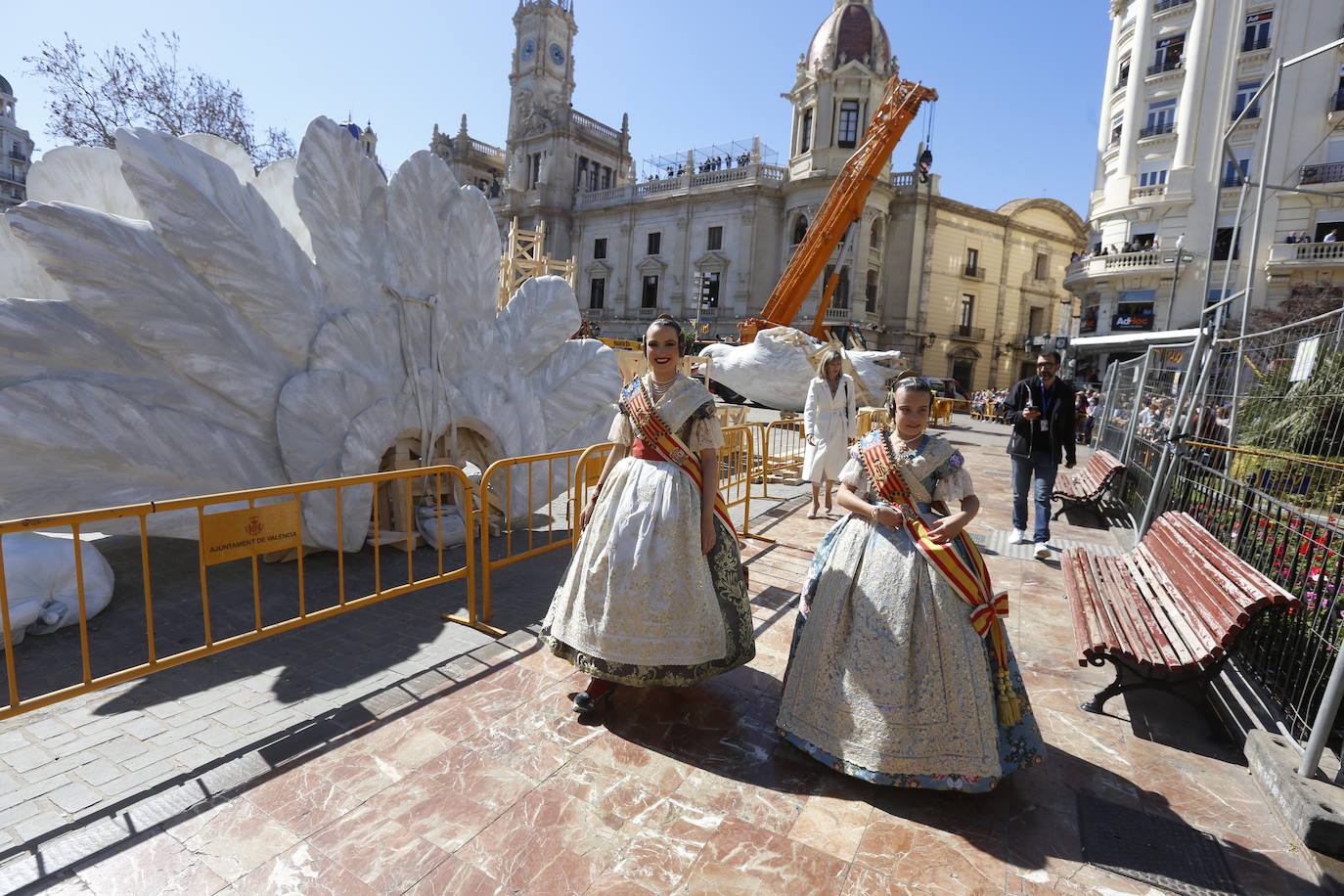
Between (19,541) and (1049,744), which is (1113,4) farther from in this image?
(19,541)

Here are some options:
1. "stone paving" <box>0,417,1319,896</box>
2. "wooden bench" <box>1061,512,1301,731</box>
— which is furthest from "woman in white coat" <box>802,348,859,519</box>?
"stone paving" <box>0,417,1319,896</box>

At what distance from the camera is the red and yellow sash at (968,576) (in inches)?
103

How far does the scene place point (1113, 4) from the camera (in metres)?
29.1

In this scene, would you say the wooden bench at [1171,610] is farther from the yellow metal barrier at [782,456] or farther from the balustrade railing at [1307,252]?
the balustrade railing at [1307,252]

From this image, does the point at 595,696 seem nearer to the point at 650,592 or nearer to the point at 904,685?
the point at 650,592

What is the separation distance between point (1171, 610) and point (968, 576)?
66.0 inches

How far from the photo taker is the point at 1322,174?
78.5ft

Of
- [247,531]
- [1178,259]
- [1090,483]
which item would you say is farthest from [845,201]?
[247,531]

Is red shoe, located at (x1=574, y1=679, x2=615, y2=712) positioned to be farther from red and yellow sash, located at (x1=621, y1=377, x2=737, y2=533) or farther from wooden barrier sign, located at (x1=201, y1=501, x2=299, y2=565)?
wooden barrier sign, located at (x1=201, y1=501, x2=299, y2=565)

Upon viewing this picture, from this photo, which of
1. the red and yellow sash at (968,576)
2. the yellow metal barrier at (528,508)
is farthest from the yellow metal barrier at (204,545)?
the red and yellow sash at (968,576)

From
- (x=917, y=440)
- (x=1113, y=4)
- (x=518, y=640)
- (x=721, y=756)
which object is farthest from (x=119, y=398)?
(x=1113, y=4)

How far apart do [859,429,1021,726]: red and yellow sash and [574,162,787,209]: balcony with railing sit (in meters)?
34.4

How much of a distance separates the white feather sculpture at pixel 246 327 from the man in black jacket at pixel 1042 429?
422cm

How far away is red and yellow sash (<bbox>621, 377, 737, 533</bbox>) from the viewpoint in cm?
307
